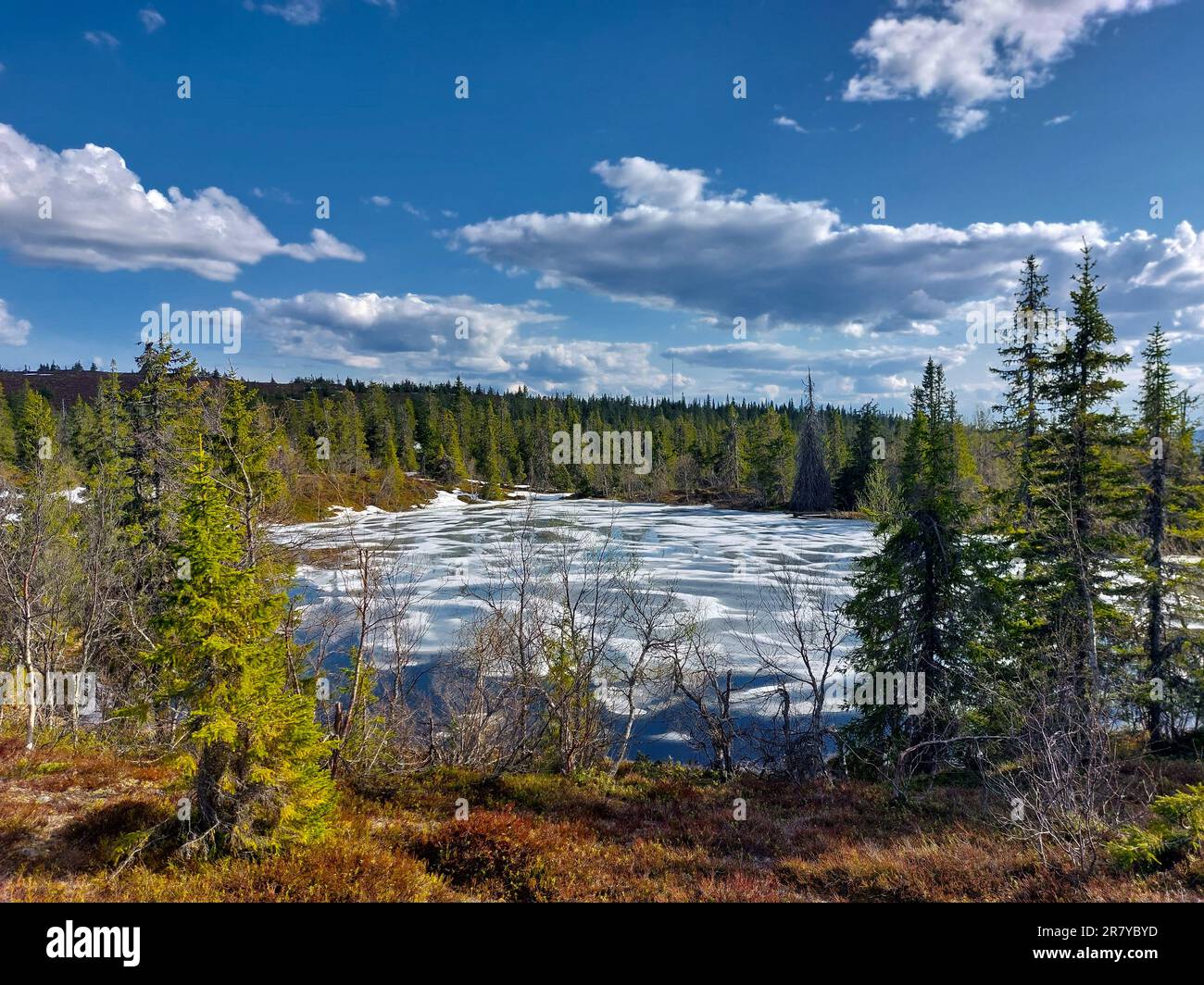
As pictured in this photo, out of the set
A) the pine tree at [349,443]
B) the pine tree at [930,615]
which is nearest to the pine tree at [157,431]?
the pine tree at [930,615]

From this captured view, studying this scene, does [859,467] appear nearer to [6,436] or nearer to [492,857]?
[492,857]

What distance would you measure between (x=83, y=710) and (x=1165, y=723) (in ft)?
117

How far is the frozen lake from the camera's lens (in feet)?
84.3

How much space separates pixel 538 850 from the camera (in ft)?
31.1

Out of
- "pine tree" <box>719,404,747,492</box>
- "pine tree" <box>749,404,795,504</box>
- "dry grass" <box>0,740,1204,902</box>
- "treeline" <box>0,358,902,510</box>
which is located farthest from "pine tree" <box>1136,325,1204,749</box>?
"pine tree" <box>719,404,747,492</box>

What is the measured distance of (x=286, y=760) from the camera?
26.8ft

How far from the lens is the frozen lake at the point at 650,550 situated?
25.7 meters

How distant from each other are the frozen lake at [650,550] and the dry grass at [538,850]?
568cm

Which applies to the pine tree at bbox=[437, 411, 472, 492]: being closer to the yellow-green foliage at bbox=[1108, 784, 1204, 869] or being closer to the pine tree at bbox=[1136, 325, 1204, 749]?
the pine tree at bbox=[1136, 325, 1204, 749]

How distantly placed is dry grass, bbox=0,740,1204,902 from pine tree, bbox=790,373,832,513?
206ft

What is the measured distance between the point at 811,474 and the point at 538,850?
235 feet
